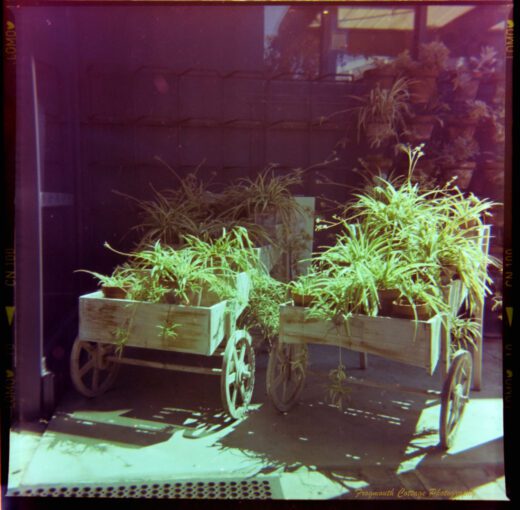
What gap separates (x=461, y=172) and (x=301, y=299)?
1712mm

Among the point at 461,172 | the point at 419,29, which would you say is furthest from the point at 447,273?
the point at 419,29

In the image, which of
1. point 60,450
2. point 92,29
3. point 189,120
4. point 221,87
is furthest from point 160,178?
point 60,450

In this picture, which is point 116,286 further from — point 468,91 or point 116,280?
point 468,91

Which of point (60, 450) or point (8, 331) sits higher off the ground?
point (8, 331)

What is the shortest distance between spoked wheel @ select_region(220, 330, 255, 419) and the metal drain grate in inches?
23.7

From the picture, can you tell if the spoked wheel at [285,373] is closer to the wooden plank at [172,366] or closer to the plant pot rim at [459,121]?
the wooden plank at [172,366]

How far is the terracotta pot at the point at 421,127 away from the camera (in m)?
4.12

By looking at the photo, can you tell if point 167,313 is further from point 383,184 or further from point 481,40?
point 481,40

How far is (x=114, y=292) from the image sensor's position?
11.5 ft

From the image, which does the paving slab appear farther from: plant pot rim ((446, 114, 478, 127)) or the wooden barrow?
plant pot rim ((446, 114, 478, 127))

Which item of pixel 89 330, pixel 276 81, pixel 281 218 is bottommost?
pixel 89 330

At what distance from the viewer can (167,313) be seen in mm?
3316

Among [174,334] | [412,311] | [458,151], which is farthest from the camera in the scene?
[458,151]

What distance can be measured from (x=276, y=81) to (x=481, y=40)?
137 cm
